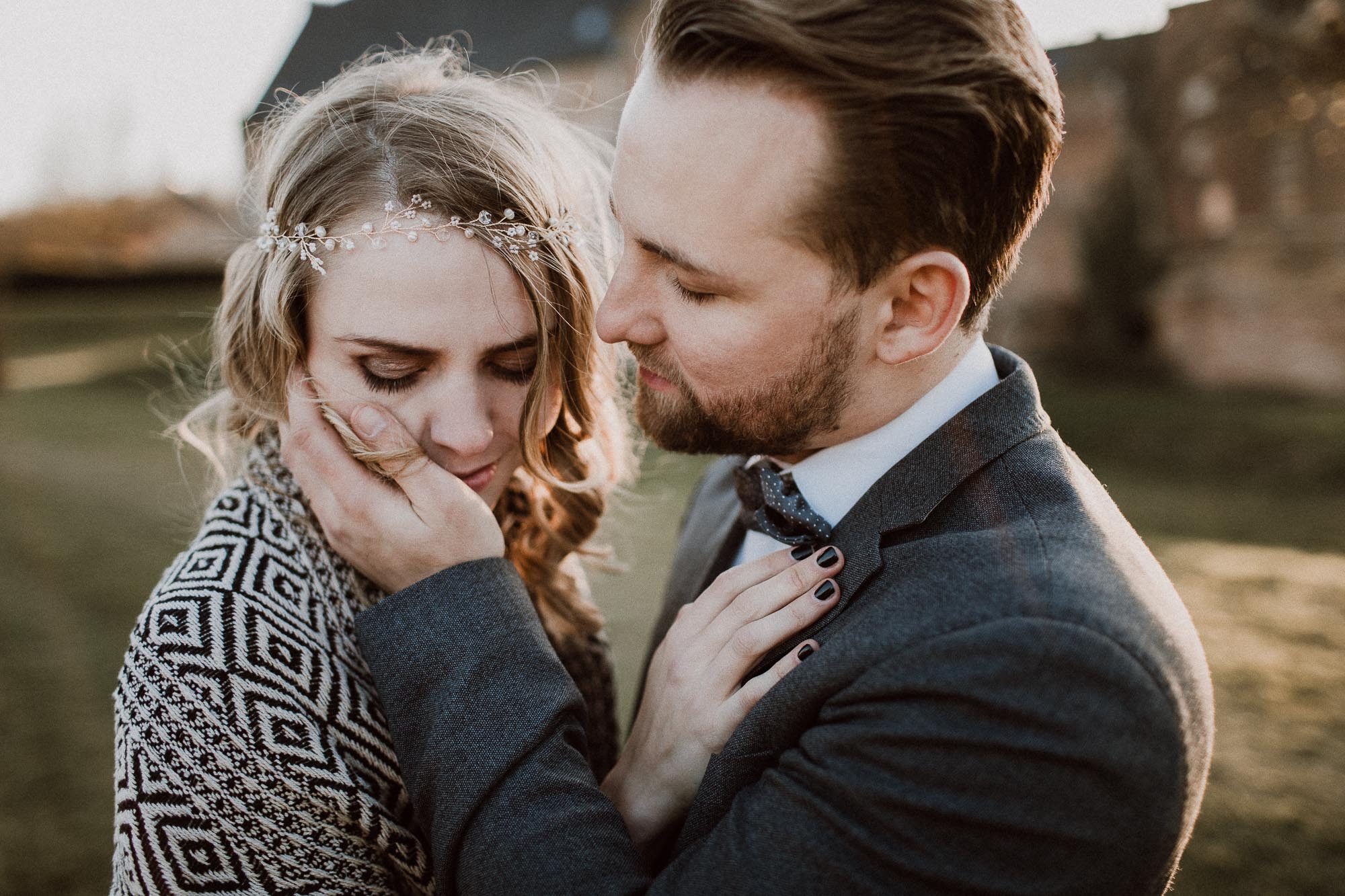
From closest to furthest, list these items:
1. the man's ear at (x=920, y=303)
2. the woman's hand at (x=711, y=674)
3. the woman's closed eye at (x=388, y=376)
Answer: the woman's hand at (x=711, y=674)
the man's ear at (x=920, y=303)
the woman's closed eye at (x=388, y=376)

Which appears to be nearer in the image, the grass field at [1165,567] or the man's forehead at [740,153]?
the man's forehead at [740,153]

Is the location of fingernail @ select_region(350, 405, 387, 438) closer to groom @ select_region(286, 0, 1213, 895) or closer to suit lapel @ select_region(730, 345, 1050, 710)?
groom @ select_region(286, 0, 1213, 895)

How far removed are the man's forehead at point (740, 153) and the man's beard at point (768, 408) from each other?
0.32m

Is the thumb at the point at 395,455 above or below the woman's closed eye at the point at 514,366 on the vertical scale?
below

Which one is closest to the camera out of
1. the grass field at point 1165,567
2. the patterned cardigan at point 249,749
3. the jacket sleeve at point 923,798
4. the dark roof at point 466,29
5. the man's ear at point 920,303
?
the jacket sleeve at point 923,798

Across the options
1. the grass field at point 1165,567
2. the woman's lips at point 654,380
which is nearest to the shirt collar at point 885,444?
the woman's lips at point 654,380

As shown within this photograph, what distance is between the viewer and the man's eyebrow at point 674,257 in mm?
2018

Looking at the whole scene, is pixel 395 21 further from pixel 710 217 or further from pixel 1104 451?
pixel 710 217

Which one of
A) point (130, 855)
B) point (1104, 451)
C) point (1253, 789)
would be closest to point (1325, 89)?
point (1253, 789)

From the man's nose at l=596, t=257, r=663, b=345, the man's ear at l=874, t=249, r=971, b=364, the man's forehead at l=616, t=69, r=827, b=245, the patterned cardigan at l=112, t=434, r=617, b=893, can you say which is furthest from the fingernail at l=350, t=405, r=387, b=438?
the man's ear at l=874, t=249, r=971, b=364

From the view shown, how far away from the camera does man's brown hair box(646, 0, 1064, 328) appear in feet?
6.11

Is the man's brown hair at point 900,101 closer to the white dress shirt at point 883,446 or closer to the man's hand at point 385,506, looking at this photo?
the white dress shirt at point 883,446

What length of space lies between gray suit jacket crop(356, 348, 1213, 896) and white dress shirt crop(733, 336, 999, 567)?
0.33ft

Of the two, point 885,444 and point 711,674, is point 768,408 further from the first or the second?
point 711,674
